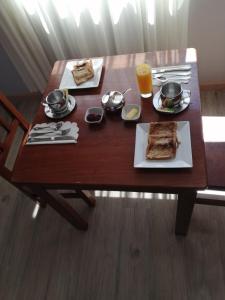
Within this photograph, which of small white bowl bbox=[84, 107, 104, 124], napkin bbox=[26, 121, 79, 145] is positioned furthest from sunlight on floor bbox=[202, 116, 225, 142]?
napkin bbox=[26, 121, 79, 145]

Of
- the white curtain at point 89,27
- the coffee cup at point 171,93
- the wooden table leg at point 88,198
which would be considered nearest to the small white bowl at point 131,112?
the coffee cup at point 171,93

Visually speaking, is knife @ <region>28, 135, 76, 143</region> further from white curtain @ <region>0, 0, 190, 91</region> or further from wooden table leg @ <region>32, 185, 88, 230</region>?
white curtain @ <region>0, 0, 190, 91</region>

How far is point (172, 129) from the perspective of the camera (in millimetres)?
1033

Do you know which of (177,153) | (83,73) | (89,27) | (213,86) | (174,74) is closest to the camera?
(177,153)

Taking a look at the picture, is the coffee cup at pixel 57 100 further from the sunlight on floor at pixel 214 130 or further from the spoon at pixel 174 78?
the sunlight on floor at pixel 214 130

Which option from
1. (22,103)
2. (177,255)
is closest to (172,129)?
(177,255)

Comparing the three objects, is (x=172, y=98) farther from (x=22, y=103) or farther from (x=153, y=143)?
(x=22, y=103)

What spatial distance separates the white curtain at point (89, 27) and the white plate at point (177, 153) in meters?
0.90

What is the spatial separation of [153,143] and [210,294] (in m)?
0.85

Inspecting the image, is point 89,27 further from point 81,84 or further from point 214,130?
point 214,130

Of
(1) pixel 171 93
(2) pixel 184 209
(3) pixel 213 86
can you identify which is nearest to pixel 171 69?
(1) pixel 171 93

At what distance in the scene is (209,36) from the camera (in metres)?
1.79

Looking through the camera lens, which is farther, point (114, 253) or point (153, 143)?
point (114, 253)

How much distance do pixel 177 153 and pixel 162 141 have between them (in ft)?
0.23
